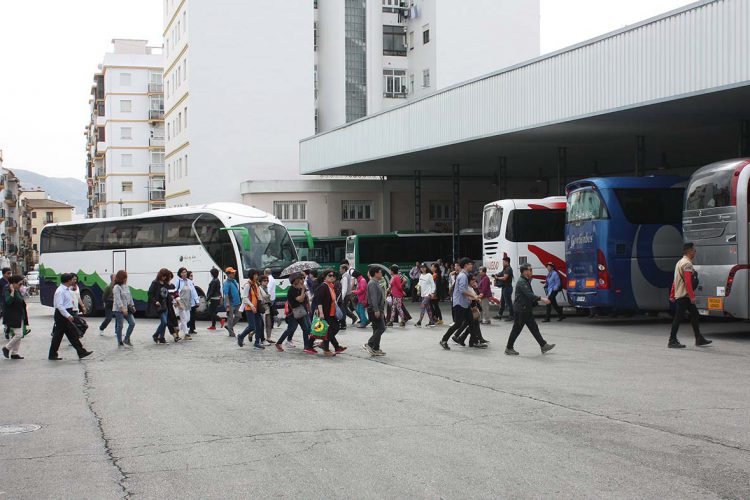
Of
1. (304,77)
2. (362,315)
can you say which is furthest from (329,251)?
(362,315)

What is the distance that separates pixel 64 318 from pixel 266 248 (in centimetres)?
1331

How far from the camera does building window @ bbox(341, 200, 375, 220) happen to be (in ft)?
168

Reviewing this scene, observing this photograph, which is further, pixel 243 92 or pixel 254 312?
pixel 243 92

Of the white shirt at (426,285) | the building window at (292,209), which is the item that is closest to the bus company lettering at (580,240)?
the white shirt at (426,285)

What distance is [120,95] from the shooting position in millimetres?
85562

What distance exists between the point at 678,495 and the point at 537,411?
12.0 ft

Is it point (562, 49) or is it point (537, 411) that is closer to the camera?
point (537, 411)

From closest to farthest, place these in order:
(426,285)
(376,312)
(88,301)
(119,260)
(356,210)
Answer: (376,312), (426,285), (119,260), (88,301), (356,210)

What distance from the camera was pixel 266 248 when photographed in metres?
29.3

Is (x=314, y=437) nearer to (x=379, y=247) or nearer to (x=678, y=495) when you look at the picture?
(x=678, y=495)

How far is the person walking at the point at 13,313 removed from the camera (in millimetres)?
16609

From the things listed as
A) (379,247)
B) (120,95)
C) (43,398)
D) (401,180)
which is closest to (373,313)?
(43,398)

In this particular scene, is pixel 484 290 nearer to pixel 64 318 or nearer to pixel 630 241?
pixel 630 241

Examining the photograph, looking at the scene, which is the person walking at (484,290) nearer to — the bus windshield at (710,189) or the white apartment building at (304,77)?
the bus windshield at (710,189)
